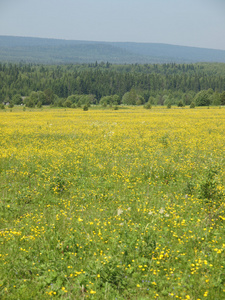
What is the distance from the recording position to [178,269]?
5.14 metres

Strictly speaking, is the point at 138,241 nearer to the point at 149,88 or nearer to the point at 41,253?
the point at 41,253

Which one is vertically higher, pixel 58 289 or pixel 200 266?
pixel 200 266

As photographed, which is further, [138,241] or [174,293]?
[138,241]

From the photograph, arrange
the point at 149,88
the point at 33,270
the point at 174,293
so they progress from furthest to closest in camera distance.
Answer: the point at 149,88 < the point at 33,270 < the point at 174,293

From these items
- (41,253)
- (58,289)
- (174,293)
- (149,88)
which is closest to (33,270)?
(41,253)

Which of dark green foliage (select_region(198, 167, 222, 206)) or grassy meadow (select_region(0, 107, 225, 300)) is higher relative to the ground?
dark green foliage (select_region(198, 167, 222, 206))

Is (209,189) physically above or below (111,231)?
above

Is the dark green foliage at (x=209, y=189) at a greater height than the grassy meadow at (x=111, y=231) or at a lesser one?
greater

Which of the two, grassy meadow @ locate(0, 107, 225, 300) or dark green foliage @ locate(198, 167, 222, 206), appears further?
dark green foliage @ locate(198, 167, 222, 206)

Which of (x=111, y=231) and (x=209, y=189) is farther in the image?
(x=209, y=189)

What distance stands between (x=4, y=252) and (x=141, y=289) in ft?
10.0

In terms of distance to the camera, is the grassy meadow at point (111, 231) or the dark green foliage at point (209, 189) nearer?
the grassy meadow at point (111, 231)

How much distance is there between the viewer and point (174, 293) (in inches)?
175

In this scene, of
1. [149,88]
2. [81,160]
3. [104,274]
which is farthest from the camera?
[149,88]
